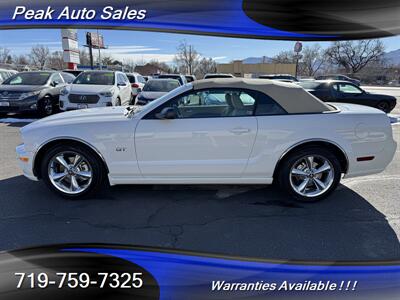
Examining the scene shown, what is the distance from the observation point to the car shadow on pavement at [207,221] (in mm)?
2768

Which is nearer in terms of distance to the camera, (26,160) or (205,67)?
(26,160)

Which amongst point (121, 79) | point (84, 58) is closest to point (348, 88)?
point (121, 79)

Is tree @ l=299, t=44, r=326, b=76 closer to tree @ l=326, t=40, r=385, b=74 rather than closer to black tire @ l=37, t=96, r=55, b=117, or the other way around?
tree @ l=326, t=40, r=385, b=74

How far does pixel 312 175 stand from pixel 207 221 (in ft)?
5.06

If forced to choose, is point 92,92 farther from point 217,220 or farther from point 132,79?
point 217,220

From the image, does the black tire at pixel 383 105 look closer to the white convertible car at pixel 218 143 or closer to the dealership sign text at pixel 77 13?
the white convertible car at pixel 218 143

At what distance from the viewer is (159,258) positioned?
102 inches

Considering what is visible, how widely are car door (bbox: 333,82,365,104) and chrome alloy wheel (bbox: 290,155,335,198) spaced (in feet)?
26.8

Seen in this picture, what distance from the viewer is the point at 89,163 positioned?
140 inches

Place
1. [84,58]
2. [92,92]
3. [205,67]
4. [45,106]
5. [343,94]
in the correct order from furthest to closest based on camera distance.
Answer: [84,58]
[205,67]
[343,94]
[45,106]
[92,92]

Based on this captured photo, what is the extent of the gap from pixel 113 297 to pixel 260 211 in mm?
1949

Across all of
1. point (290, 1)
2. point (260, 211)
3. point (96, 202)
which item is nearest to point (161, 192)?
point (96, 202)

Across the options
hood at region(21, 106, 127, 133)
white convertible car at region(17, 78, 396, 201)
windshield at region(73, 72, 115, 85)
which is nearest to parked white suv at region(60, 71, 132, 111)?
windshield at region(73, 72, 115, 85)

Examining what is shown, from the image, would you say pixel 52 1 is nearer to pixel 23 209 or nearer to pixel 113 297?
pixel 23 209
